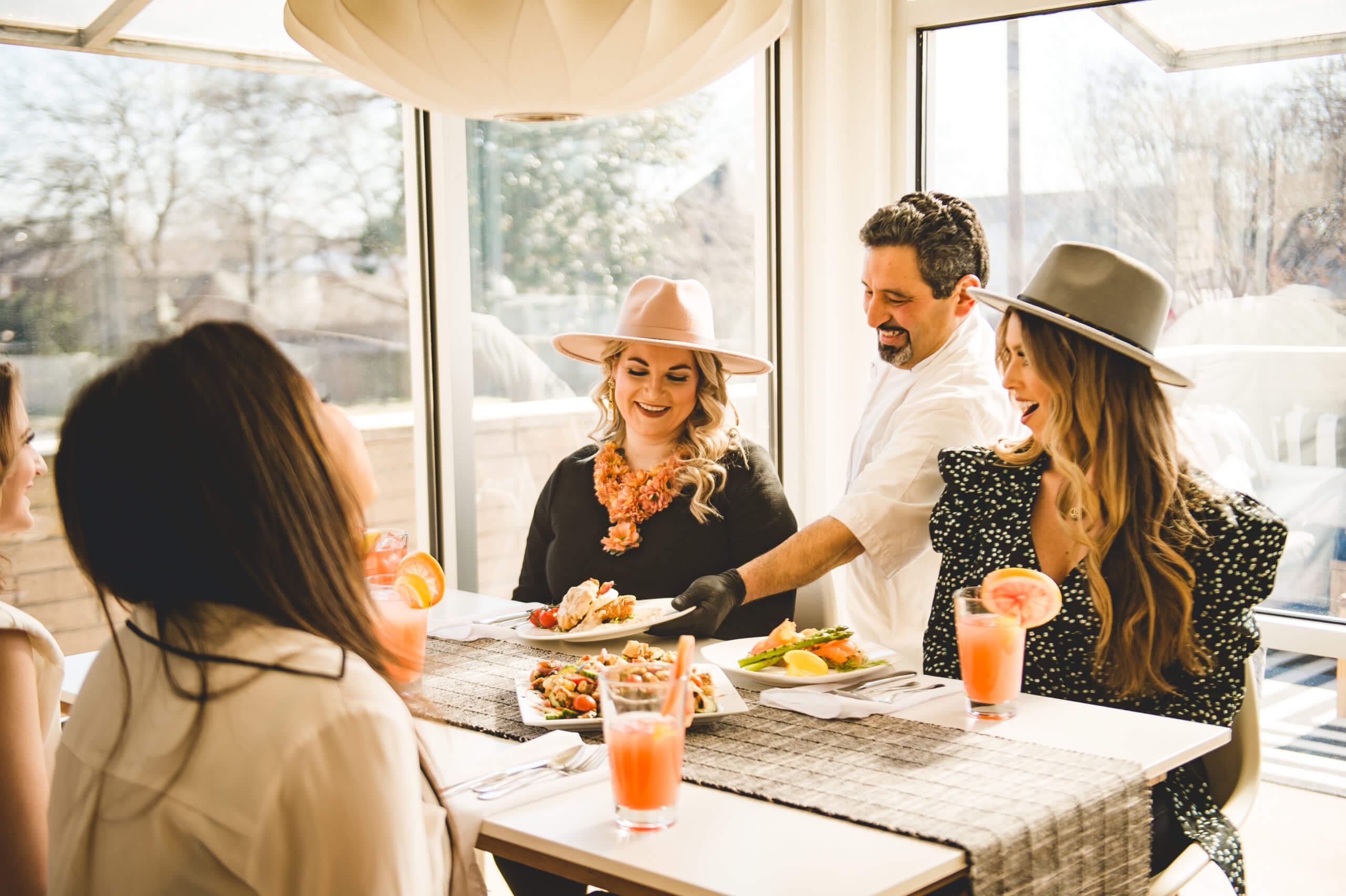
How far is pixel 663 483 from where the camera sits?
2504 mm

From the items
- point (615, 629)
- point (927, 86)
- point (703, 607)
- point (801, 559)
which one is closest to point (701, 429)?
point (801, 559)

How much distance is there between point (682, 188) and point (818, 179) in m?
0.46

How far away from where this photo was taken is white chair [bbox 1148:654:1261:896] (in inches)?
68.7

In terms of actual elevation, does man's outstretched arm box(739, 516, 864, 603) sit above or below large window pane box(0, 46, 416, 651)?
below

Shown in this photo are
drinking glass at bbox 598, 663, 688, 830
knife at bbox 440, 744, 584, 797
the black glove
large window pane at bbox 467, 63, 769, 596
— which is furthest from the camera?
large window pane at bbox 467, 63, 769, 596

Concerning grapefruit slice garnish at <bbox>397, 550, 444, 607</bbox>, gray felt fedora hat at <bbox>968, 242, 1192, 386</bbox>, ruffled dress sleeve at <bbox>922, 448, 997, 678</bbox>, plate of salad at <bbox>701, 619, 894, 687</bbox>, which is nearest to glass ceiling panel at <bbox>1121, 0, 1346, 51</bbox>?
gray felt fedora hat at <bbox>968, 242, 1192, 386</bbox>

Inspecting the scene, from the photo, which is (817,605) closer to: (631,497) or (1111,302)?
(631,497)

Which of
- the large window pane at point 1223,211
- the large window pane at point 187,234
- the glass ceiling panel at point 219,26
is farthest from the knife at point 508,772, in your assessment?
the large window pane at point 1223,211

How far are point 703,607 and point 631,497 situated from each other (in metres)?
0.49

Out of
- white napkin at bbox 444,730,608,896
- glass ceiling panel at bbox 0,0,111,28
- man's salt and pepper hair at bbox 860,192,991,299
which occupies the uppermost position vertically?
glass ceiling panel at bbox 0,0,111,28

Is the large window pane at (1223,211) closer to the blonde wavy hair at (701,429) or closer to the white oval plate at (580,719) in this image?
the blonde wavy hair at (701,429)

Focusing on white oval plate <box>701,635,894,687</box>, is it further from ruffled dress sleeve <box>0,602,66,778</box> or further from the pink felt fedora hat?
ruffled dress sleeve <box>0,602,66,778</box>

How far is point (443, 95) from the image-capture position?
5.03 feet

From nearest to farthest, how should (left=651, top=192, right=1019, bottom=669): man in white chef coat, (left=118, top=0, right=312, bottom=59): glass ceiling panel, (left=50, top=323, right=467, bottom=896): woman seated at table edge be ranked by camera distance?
(left=50, top=323, right=467, bottom=896): woman seated at table edge < (left=651, top=192, right=1019, bottom=669): man in white chef coat < (left=118, top=0, right=312, bottom=59): glass ceiling panel
